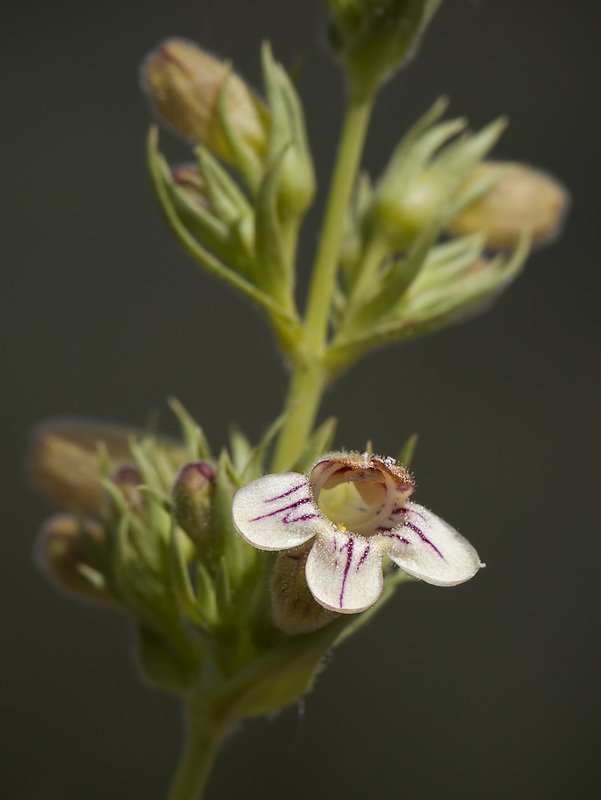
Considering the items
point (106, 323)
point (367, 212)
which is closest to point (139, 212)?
point (106, 323)

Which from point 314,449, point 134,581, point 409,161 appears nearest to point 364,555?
point 314,449

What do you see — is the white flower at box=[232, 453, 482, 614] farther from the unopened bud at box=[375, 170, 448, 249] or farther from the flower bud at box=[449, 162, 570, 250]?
the flower bud at box=[449, 162, 570, 250]

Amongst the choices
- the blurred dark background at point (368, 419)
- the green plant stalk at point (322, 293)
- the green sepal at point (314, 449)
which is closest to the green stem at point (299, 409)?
the green plant stalk at point (322, 293)

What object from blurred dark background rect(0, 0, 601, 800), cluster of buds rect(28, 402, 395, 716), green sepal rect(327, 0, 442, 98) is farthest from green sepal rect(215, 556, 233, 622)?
blurred dark background rect(0, 0, 601, 800)

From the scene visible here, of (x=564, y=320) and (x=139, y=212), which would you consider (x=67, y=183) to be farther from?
(x=564, y=320)

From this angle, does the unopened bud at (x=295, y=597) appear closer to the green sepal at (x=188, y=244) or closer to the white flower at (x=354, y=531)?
the white flower at (x=354, y=531)

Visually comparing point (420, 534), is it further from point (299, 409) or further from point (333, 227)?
point (333, 227)
